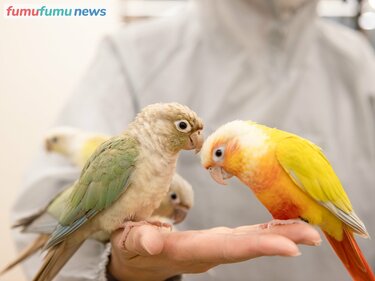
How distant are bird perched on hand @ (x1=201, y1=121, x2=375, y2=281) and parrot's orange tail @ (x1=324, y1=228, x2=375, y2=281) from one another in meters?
0.01

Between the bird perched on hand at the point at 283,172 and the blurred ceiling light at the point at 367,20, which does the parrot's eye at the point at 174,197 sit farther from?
the blurred ceiling light at the point at 367,20

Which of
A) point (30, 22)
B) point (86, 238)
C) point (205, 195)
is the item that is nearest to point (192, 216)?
point (205, 195)

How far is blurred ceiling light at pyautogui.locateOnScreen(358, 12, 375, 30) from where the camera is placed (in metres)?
0.54

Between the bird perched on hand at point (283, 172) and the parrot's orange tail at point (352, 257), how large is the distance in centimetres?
1

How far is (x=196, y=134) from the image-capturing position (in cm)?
29

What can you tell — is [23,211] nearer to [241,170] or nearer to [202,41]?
[241,170]

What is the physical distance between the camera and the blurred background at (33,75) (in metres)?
0.33

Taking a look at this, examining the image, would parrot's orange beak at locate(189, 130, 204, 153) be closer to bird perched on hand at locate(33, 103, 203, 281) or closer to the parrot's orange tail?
bird perched on hand at locate(33, 103, 203, 281)

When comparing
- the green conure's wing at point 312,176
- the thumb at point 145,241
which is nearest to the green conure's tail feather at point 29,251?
the thumb at point 145,241

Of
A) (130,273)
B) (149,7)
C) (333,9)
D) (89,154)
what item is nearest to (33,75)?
(89,154)

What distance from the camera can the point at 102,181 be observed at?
1.01ft

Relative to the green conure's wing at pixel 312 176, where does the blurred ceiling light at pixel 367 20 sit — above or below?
above

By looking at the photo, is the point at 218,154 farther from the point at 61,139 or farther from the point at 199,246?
the point at 61,139

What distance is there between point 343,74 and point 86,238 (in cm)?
39
